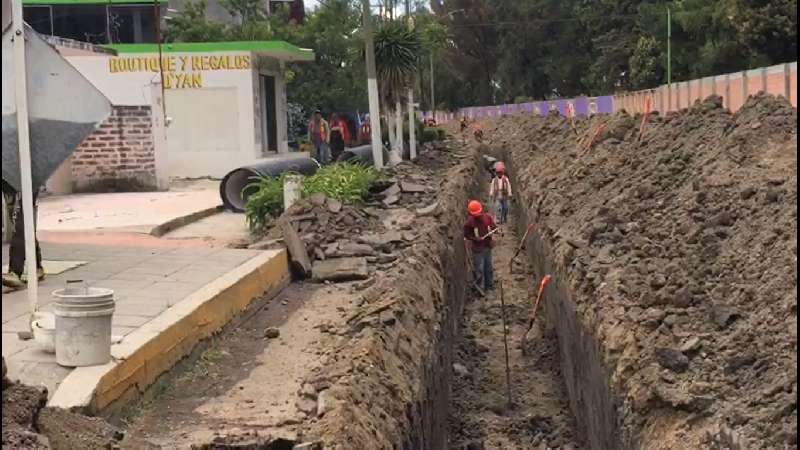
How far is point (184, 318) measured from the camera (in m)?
7.07

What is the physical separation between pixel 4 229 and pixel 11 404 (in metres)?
7.41

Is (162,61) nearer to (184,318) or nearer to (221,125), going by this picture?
(221,125)

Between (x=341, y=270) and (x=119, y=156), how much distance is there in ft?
34.5

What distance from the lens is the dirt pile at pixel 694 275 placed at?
5.75 meters

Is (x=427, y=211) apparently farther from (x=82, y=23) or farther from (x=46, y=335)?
(x=82, y=23)

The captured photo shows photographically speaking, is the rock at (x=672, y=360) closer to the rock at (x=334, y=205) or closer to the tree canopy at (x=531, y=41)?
the rock at (x=334, y=205)

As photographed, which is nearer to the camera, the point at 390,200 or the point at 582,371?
the point at 582,371

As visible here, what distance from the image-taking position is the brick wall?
19.6 m

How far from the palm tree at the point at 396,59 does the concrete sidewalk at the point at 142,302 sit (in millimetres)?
9604

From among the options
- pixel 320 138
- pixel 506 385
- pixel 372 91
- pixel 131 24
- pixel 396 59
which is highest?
pixel 131 24

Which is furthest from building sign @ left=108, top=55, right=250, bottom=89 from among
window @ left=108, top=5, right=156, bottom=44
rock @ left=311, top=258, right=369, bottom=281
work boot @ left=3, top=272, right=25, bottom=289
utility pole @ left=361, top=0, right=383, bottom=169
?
work boot @ left=3, top=272, right=25, bottom=289

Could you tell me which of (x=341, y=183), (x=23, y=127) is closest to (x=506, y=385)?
(x=341, y=183)

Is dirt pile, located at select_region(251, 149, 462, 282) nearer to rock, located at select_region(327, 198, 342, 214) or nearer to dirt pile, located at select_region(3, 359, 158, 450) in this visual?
rock, located at select_region(327, 198, 342, 214)

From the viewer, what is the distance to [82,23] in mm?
35594
